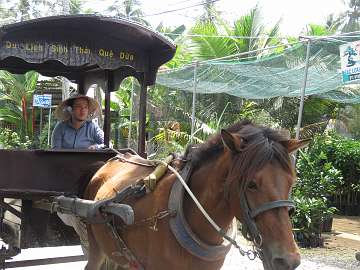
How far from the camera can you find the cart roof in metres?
4.11

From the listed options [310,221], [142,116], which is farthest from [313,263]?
[142,116]

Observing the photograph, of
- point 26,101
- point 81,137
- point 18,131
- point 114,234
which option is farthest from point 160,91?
point 114,234

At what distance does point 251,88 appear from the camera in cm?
1004

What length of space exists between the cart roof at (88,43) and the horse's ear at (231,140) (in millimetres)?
2028

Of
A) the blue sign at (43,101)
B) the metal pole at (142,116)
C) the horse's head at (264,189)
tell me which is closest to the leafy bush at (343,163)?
the metal pole at (142,116)

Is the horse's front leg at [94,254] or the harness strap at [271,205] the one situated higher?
the harness strap at [271,205]

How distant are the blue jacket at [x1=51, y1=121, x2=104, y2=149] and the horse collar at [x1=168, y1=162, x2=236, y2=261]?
2.10 meters

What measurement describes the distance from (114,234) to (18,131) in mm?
17314

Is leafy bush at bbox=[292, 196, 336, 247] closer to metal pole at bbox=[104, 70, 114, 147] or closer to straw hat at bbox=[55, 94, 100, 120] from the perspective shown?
metal pole at bbox=[104, 70, 114, 147]

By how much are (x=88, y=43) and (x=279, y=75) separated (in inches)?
204

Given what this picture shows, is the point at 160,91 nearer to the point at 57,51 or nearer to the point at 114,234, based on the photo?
the point at 57,51

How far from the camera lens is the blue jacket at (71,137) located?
4.90m

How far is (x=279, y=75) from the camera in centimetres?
898

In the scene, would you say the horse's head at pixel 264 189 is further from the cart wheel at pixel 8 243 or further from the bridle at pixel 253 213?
the cart wheel at pixel 8 243
